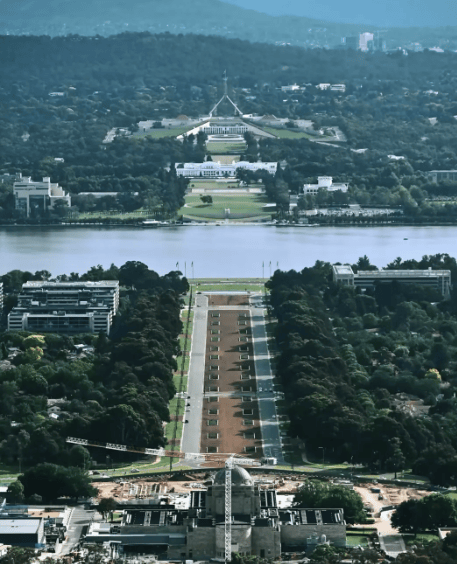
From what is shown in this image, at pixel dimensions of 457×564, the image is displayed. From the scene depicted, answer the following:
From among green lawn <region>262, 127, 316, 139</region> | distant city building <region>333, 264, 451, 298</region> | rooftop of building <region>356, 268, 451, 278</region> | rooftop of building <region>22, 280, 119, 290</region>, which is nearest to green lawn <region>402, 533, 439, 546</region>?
rooftop of building <region>22, 280, 119, 290</region>

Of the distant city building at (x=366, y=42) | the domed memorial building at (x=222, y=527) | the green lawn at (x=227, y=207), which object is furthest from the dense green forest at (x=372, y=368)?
the distant city building at (x=366, y=42)

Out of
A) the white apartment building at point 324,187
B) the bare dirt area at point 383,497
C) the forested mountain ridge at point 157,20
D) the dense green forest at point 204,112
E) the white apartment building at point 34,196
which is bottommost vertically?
the forested mountain ridge at point 157,20

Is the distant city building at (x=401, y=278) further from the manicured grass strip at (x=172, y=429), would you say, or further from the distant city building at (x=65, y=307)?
the manicured grass strip at (x=172, y=429)

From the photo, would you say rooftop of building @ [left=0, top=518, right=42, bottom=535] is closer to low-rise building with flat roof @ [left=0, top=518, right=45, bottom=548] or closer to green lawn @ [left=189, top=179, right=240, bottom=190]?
low-rise building with flat roof @ [left=0, top=518, right=45, bottom=548]

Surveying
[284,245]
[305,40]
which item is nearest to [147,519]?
[284,245]

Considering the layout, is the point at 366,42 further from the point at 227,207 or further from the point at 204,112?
the point at 227,207

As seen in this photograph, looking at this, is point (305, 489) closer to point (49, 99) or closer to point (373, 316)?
point (373, 316)

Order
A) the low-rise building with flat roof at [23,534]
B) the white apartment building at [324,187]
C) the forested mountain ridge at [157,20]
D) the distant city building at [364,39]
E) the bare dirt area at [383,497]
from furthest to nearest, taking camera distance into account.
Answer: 1. the forested mountain ridge at [157,20]
2. the distant city building at [364,39]
3. the white apartment building at [324,187]
4. the bare dirt area at [383,497]
5. the low-rise building with flat roof at [23,534]
